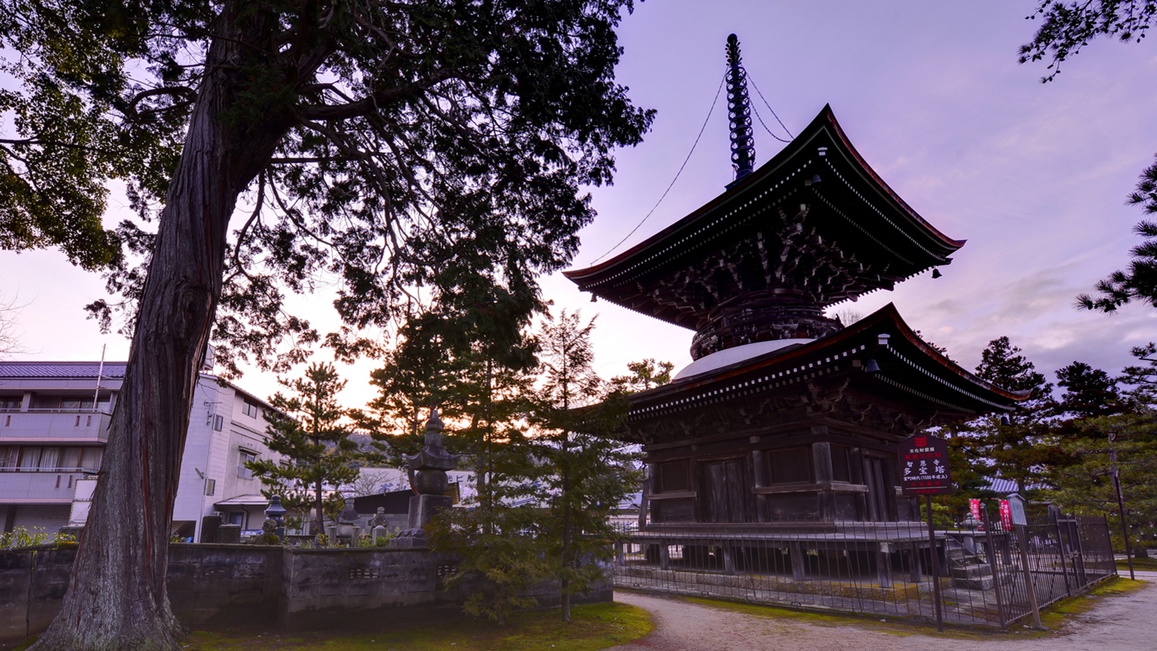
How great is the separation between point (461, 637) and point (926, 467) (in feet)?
24.3

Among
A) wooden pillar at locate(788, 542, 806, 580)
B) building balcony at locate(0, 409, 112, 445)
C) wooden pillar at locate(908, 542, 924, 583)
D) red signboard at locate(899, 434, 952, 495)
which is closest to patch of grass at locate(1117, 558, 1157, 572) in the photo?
wooden pillar at locate(908, 542, 924, 583)

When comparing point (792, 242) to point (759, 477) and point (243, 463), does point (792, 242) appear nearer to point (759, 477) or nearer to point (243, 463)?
point (759, 477)

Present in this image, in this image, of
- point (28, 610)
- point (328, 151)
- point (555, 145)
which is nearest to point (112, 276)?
point (328, 151)

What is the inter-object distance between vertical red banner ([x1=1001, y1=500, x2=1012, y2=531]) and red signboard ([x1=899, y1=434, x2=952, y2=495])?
110 cm

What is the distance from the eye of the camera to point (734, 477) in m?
15.4

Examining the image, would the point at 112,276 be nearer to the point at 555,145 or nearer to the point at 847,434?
the point at 555,145

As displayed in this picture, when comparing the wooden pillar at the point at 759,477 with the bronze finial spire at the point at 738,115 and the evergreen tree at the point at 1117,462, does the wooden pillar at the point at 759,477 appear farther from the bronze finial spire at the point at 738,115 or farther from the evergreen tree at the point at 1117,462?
the evergreen tree at the point at 1117,462

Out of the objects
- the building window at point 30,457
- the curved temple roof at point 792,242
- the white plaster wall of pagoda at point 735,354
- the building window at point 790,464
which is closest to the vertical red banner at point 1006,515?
the building window at point 790,464

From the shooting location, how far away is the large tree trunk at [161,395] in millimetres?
6328

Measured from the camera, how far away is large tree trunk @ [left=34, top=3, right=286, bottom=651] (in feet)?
20.8

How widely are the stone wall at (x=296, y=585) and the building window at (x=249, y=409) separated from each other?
33.8 meters

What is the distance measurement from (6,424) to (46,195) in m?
30.9

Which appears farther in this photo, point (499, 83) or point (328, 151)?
point (328, 151)

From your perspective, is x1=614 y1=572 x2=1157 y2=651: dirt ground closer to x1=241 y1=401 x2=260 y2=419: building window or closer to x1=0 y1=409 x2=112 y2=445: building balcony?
x1=0 y1=409 x2=112 y2=445: building balcony
